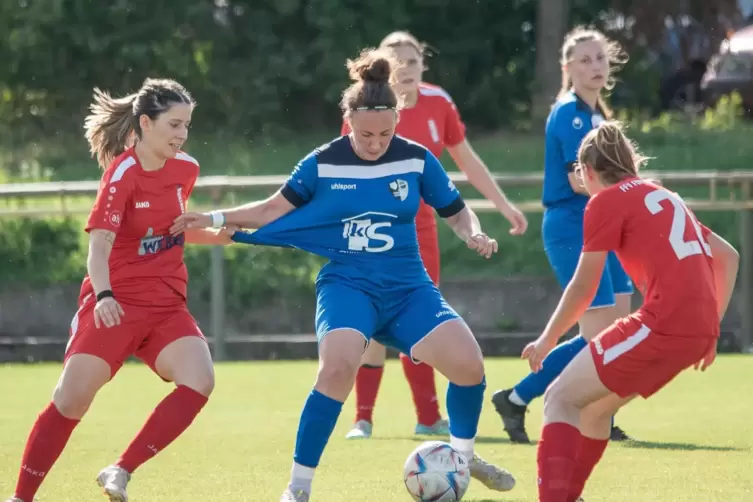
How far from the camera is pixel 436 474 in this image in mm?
5797

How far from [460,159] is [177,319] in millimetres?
2694

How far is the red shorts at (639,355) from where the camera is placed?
5.12 meters

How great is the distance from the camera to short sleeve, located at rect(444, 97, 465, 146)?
27.0 feet

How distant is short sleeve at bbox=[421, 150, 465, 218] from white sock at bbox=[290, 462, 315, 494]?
4.14 ft

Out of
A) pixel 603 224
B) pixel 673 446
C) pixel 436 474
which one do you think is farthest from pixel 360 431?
pixel 603 224

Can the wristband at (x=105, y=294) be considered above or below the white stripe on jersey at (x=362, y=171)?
below

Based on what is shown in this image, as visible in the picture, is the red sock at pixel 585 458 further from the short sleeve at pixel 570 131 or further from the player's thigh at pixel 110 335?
the short sleeve at pixel 570 131

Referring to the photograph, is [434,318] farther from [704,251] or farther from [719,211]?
[719,211]

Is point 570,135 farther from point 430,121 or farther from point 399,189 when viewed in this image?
point 399,189

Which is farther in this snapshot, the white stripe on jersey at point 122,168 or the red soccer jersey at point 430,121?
the red soccer jersey at point 430,121

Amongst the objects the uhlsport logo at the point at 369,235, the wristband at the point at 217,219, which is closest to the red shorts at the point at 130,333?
the wristband at the point at 217,219

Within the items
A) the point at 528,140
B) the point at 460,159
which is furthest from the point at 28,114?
the point at 460,159

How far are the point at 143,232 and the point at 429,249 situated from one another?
7.56 ft

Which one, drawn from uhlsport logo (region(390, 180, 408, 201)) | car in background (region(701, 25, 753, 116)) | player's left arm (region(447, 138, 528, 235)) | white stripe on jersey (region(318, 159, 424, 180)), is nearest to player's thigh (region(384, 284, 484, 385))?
uhlsport logo (region(390, 180, 408, 201))
